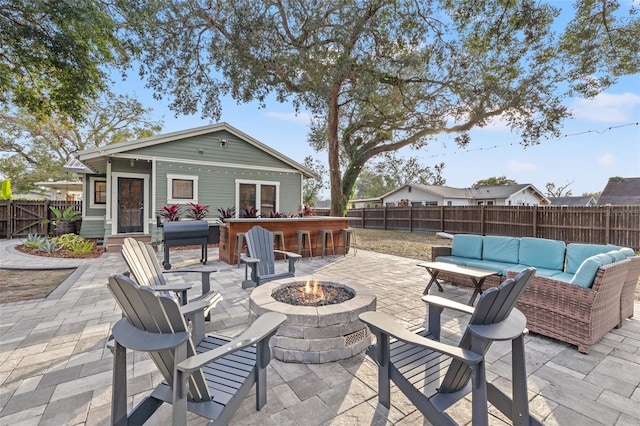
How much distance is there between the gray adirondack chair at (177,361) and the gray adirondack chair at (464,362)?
750mm

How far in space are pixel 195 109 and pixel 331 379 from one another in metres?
11.4

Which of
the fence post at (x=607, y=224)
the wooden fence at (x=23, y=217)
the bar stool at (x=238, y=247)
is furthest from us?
the wooden fence at (x=23, y=217)

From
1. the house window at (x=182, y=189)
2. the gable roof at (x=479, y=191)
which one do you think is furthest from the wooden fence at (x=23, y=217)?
the gable roof at (x=479, y=191)

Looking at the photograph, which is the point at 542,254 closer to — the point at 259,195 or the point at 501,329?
the point at 501,329

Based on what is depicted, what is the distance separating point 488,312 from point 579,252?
131 inches

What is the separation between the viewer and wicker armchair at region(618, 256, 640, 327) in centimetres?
300

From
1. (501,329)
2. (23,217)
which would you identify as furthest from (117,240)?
(501,329)

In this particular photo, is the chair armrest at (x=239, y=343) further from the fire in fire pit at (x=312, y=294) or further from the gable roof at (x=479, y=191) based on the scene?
the gable roof at (x=479, y=191)

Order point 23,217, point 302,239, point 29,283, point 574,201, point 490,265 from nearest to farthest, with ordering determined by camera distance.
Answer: point 490,265
point 29,283
point 302,239
point 23,217
point 574,201

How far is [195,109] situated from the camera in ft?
35.7

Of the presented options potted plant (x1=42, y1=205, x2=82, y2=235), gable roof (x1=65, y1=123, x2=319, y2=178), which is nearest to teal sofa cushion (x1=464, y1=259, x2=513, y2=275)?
gable roof (x1=65, y1=123, x2=319, y2=178)

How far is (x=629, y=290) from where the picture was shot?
314 cm

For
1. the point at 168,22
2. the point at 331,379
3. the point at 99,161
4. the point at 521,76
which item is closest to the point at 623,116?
the point at 521,76

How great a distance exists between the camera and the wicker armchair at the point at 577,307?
8.27ft
